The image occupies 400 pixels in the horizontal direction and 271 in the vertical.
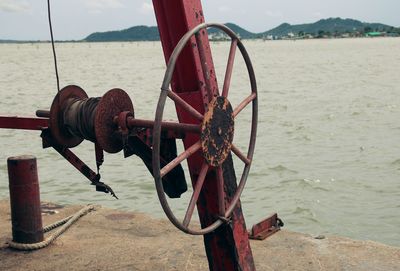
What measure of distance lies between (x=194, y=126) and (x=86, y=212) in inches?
132

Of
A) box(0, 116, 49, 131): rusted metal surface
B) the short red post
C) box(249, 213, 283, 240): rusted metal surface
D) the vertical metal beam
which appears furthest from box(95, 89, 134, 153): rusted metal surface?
box(249, 213, 283, 240): rusted metal surface

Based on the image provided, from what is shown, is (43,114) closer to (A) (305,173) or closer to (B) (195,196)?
(B) (195,196)

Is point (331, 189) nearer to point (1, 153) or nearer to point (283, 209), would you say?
point (283, 209)

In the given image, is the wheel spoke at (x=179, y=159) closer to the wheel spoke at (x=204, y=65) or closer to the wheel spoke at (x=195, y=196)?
the wheel spoke at (x=195, y=196)

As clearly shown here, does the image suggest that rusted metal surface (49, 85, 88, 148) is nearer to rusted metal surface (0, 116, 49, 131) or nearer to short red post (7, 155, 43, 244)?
rusted metal surface (0, 116, 49, 131)

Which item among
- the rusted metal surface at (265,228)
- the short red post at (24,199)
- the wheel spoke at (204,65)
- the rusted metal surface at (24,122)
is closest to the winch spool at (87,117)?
the rusted metal surface at (24,122)

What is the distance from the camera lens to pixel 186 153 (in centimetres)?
306

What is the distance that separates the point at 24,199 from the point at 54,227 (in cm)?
74

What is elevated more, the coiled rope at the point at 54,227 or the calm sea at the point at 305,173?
the coiled rope at the point at 54,227

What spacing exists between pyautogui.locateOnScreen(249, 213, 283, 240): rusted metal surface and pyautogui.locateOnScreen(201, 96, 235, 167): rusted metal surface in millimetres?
2105

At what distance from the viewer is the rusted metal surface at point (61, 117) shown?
3914mm

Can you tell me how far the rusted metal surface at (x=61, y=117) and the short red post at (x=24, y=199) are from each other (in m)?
1.07

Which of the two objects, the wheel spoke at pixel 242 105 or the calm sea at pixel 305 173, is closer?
the wheel spoke at pixel 242 105

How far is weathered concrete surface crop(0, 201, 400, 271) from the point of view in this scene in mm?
4684
